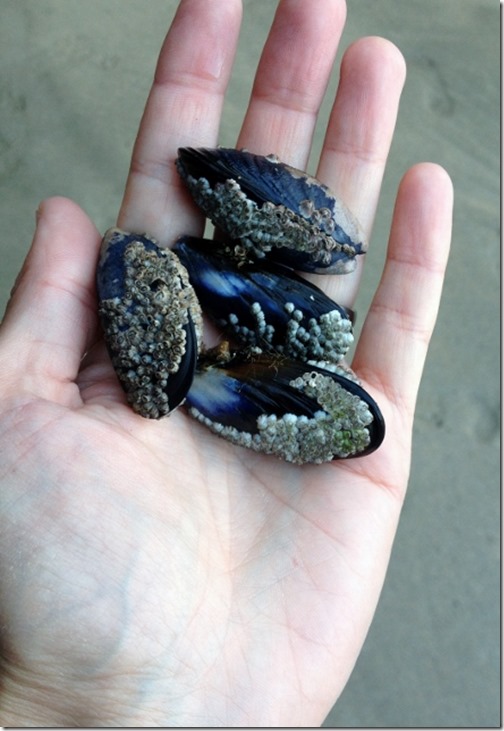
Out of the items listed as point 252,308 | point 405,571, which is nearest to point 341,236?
point 252,308

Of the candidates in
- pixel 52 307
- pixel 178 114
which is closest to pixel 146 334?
pixel 52 307

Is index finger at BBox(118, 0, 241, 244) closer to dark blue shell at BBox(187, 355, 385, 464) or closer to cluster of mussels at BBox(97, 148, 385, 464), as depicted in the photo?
cluster of mussels at BBox(97, 148, 385, 464)

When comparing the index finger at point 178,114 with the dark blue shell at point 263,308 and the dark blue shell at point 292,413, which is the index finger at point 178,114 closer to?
the dark blue shell at point 263,308

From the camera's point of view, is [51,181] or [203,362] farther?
[51,181]

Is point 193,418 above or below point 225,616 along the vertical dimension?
above

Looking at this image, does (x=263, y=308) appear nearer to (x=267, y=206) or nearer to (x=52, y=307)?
(x=267, y=206)

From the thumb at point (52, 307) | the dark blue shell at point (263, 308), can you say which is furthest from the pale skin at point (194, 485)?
the dark blue shell at point (263, 308)

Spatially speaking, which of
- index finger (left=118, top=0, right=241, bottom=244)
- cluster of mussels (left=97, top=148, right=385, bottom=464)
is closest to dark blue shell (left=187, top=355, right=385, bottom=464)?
cluster of mussels (left=97, top=148, right=385, bottom=464)

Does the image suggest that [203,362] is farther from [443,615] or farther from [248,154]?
[443,615]
